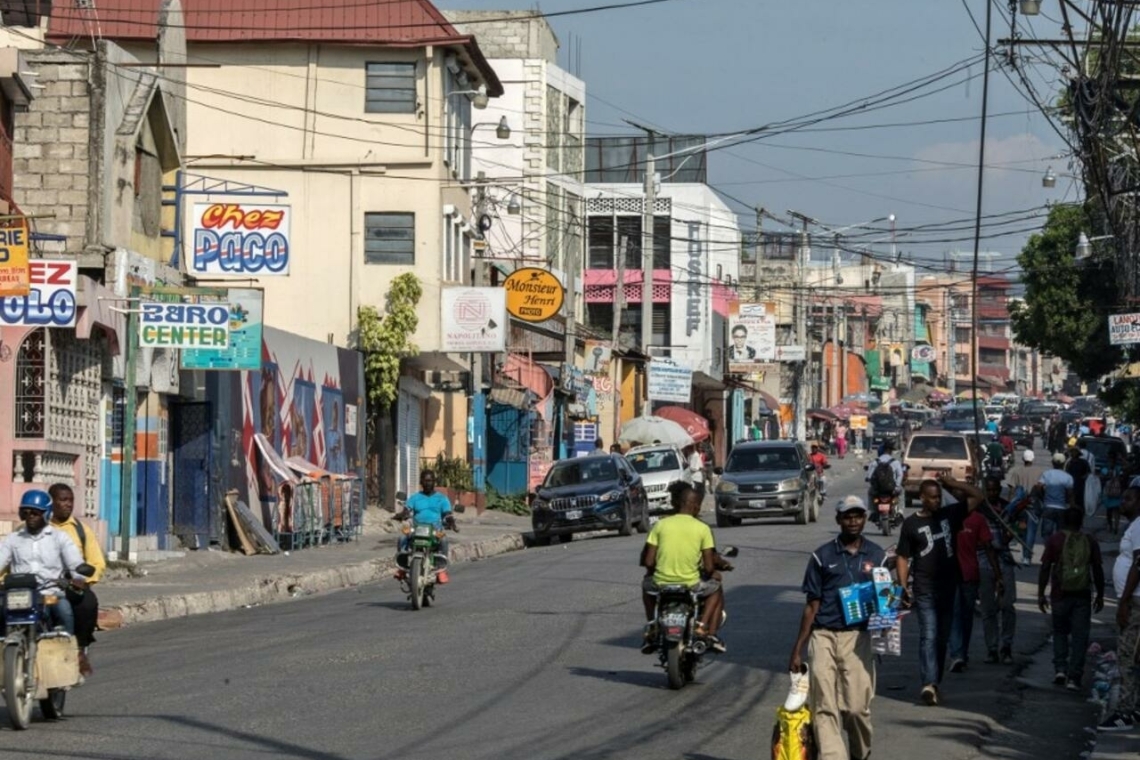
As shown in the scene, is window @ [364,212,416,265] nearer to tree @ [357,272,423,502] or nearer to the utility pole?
tree @ [357,272,423,502]

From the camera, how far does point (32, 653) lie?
1355 cm

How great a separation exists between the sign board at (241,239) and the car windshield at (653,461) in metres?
17.8

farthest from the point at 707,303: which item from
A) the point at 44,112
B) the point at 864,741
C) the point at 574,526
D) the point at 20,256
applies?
the point at 864,741

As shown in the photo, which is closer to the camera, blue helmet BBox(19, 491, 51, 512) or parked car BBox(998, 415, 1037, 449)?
blue helmet BBox(19, 491, 51, 512)

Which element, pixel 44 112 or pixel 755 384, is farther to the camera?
pixel 755 384

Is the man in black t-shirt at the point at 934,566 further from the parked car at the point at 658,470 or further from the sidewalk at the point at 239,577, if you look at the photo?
the parked car at the point at 658,470

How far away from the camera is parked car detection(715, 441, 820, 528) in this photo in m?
42.1

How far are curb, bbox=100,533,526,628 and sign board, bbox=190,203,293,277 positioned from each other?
4.96 meters

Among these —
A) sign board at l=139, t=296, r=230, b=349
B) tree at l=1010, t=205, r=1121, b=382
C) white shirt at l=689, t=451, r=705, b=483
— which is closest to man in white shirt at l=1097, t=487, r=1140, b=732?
sign board at l=139, t=296, r=230, b=349

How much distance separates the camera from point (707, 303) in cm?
8512

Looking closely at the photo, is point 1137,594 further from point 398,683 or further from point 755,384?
point 755,384

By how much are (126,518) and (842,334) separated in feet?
369

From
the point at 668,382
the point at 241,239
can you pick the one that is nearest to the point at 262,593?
the point at 241,239

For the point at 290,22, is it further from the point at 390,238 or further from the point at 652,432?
the point at 652,432
